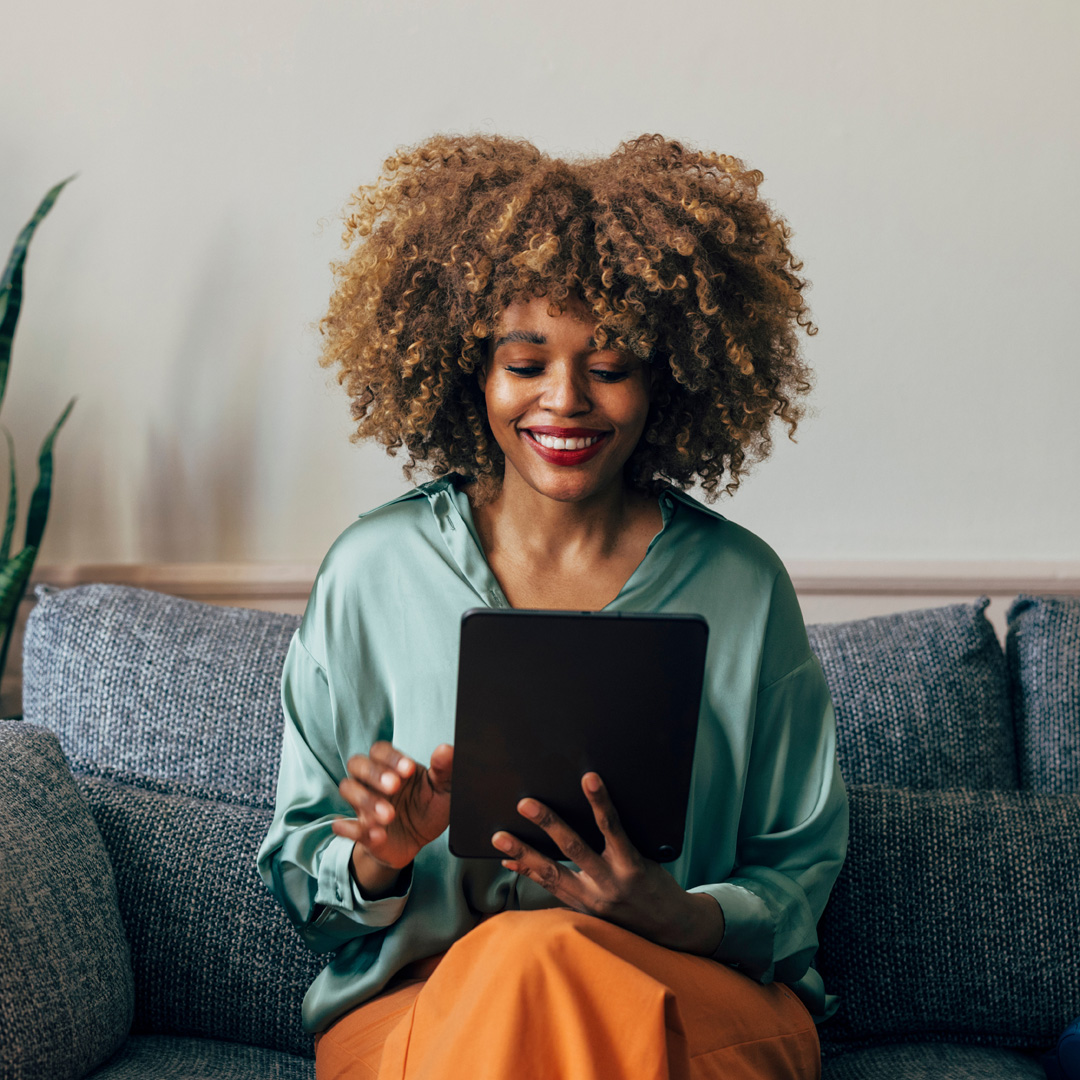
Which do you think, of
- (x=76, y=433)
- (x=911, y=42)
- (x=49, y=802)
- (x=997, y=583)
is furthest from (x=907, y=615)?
(x=76, y=433)

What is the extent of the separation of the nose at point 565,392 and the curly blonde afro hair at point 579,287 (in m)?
0.04

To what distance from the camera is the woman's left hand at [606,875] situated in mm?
859

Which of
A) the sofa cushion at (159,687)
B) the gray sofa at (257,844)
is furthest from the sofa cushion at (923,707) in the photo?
the sofa cushion at (159,687)

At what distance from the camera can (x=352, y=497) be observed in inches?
72.7

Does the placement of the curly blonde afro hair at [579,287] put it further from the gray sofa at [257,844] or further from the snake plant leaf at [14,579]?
the snake plant leaf at [14,579]

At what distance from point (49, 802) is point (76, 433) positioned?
0.89 metres

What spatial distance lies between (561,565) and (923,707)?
23.6 inches

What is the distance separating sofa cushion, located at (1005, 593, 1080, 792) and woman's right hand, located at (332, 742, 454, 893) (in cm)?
94

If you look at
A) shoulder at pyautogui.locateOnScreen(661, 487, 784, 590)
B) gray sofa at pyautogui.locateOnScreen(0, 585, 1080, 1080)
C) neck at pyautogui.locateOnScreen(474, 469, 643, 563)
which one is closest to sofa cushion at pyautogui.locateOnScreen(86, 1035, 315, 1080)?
gray sofa at pyautogui.locateOnScreen(0, 585, 1080, 1080)

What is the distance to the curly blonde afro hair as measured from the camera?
1019 millimetres

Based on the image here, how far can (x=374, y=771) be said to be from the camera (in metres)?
0.87

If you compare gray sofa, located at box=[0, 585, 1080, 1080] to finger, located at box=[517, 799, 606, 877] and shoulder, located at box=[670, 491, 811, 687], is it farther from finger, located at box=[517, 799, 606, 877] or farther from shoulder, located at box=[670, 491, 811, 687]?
finger, located at box=[517, 799, 606, 877]

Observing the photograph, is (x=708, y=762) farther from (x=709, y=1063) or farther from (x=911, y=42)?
(x=911, y=42)

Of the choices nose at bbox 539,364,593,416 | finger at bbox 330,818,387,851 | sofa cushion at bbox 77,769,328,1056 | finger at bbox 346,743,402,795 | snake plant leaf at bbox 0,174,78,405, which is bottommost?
sofa cushion at bbox 77,769,328,1056
